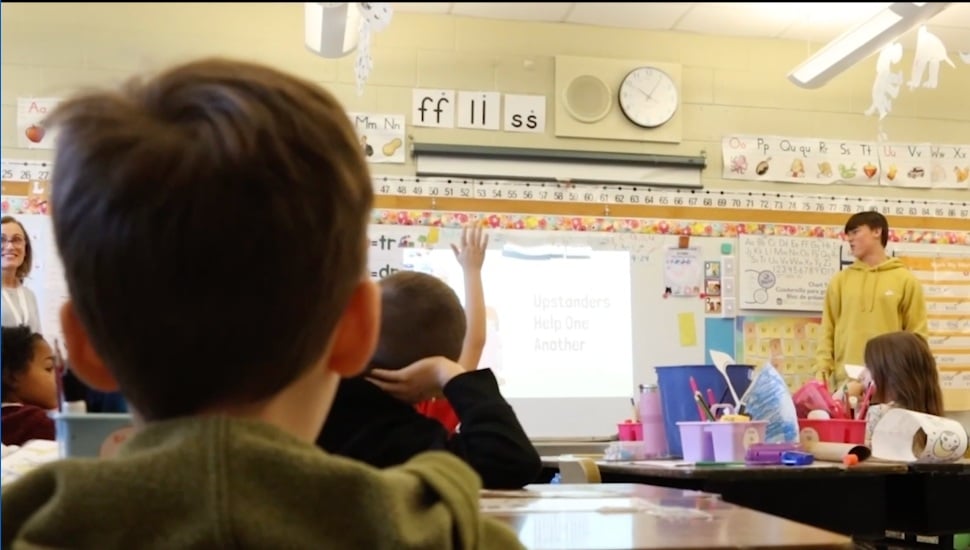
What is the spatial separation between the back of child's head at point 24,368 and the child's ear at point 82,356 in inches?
0.9

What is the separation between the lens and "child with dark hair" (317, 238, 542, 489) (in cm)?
82

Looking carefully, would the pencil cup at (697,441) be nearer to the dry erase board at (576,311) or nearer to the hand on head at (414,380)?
the hand on head at (414,380)

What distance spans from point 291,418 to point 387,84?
3206 millimetres

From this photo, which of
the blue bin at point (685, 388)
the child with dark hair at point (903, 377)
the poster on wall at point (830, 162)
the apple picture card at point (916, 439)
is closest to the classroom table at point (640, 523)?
the blue bin at point (685, 388)

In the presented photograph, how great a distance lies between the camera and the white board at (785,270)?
3.85 metres

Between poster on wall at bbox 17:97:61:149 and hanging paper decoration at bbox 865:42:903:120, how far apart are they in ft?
7.96

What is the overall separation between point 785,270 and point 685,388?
1.99 metres

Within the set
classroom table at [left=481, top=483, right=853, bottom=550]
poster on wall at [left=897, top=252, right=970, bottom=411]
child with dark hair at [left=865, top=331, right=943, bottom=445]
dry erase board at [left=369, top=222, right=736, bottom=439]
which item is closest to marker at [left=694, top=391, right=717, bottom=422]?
child with dark hair at [left=865, top=331, right=943, bottom=445]

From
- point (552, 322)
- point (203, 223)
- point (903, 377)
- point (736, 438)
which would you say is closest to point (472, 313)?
point (203, 223)

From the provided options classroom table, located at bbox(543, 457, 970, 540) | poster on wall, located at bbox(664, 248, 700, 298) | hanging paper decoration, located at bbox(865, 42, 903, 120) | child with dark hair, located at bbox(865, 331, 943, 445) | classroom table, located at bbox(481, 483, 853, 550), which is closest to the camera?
classroom table, located at bbox(481, 483, 853, 550)

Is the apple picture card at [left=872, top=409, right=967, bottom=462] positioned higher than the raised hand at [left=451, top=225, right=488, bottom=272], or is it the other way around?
the raised hand at [left=451, top=225, right=488, bottom=272]

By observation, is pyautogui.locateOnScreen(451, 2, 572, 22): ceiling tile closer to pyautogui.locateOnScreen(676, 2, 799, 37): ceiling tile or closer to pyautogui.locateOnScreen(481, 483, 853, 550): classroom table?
pyautogui.locateOnScreen(676, 2, 799, 37): ceiling tile

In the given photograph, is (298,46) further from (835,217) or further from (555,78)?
(835,217)

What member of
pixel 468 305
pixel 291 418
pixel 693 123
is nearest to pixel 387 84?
pixel 693 123
